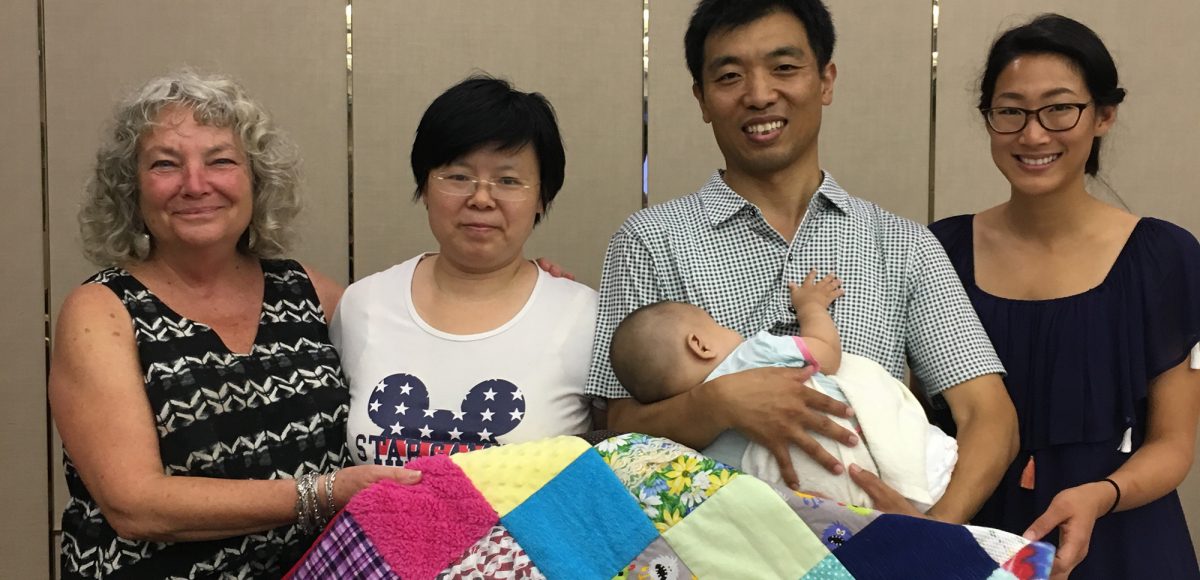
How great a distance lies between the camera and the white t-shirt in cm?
197

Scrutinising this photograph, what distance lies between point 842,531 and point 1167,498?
97cm

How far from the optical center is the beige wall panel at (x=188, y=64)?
120 inches

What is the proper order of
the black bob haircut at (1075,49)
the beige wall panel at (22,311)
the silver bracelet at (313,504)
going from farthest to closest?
the beige wall panel at (22,311), the black bob haircut at (1075,49), the silver bracelet at (313,504)

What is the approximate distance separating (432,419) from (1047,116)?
1331mm

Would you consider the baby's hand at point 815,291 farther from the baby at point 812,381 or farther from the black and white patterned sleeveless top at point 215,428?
the black and white patterned sleeveless top at point 215,428

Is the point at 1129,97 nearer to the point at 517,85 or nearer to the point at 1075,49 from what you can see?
the point at 1075,49

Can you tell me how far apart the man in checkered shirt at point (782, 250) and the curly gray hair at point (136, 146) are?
751 mm

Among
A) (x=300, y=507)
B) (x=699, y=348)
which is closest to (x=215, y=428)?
(x=300, y=507)

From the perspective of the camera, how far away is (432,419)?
77.6 inches

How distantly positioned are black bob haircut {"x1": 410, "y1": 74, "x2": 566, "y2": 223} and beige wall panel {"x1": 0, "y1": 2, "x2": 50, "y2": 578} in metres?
1.63

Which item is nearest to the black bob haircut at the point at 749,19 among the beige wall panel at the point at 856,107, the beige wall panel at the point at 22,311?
the beige wall panel at the point at 856,107

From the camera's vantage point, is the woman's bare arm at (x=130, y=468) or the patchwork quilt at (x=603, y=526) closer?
the patchwork quilt at (x=603, y=526)

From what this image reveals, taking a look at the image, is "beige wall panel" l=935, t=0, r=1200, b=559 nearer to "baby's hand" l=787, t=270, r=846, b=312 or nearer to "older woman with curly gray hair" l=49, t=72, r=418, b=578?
"baby's hand" l=787, t=270, r=846, b=312

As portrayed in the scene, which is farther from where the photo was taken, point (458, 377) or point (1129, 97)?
point (1129, 97)
